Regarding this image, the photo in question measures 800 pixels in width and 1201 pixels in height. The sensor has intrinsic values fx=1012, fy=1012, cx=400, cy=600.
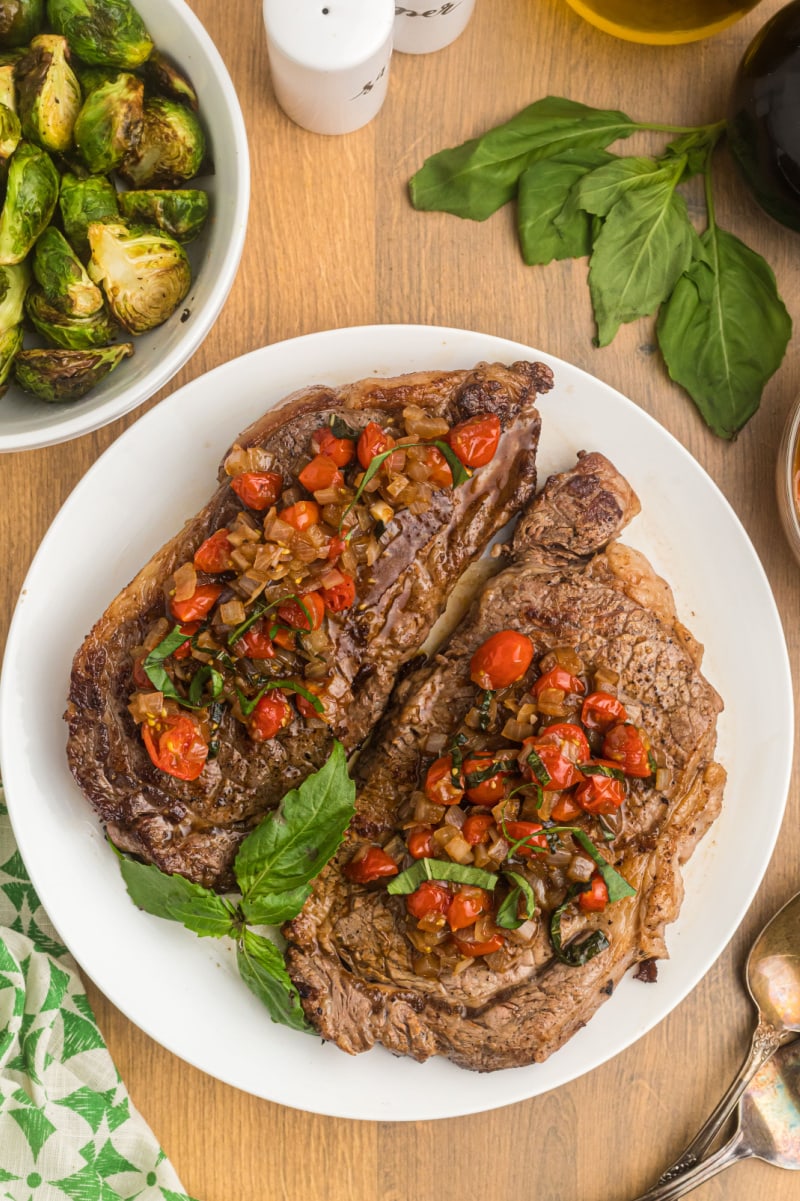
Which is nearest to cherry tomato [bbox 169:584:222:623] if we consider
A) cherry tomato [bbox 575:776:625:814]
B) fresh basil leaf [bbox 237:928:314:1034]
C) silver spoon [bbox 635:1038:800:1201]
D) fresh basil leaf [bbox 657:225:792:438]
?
fresh basil leaf [bbox 237:928:314:1034]

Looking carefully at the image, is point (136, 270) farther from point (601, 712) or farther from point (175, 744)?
point (601, 712)

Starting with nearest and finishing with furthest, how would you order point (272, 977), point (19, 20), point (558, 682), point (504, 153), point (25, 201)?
point (25, 201), point (19, 20), point (558, 682), point (272, 977), point (504, 153)

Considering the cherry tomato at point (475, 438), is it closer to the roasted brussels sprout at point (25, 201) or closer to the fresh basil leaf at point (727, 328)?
the fresh basil leaf at point (727, 328)

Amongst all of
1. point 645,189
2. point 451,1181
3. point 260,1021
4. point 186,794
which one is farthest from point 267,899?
point 645,189

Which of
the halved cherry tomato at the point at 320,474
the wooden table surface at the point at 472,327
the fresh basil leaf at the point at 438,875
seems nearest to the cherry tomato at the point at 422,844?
the fresh basil leaf at the point at 438,875

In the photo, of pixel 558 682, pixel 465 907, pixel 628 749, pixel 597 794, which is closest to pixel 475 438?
pixel 558 682
